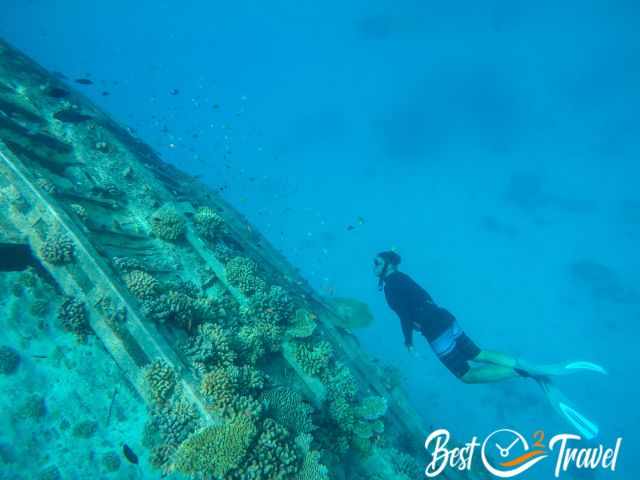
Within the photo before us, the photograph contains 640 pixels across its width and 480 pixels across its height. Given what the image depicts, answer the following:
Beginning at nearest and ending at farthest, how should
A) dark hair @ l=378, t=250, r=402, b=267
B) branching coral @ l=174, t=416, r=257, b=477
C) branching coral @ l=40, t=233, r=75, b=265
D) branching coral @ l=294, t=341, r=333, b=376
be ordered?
branching coral @ l=174, t=416, r=257, b=477, branching coral @ l=40, t=233, r=75, b=265, branching coral @ l=294, t=341, r=333, b=376, dark hair @ l=378, t=250, r=402, b=267

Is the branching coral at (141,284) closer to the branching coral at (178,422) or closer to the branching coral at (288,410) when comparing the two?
the branching coral at (178,422)

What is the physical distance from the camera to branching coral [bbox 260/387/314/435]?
197 inches

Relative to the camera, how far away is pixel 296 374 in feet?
21.5

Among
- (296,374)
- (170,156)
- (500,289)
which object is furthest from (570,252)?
(170,156)

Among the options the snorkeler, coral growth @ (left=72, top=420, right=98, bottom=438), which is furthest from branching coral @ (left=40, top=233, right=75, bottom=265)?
the snorkeler

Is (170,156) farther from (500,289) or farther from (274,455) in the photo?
(274,455)

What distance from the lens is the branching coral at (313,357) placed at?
6.45 metres

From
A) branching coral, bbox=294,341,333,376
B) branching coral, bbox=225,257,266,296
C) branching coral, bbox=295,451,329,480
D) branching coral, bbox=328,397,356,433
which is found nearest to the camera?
branching coral, bbox=295,451,329,480

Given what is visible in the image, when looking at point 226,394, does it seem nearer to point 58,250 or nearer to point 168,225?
point 58,250

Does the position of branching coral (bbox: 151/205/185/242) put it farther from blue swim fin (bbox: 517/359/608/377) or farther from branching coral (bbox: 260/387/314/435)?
blue swim fin (bbox: 517/359/608/377)

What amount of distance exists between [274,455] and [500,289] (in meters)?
43.3

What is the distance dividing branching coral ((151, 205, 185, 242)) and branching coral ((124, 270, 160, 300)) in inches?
66.2

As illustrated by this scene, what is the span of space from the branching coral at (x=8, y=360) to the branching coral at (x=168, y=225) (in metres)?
2.97

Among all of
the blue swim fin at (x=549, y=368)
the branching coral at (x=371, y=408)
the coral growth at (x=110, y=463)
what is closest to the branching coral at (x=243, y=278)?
the branching coral at (x=371, y=408)
